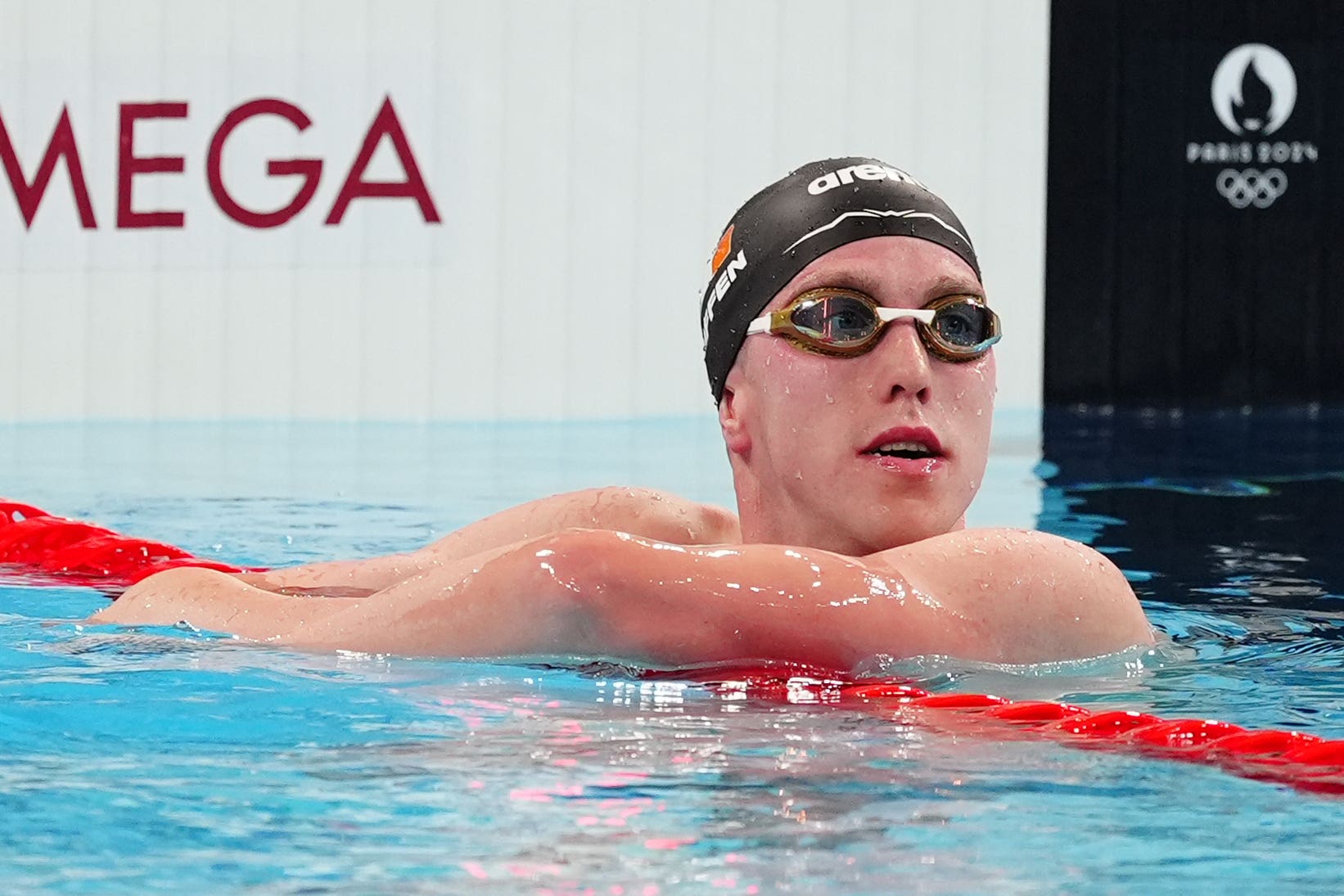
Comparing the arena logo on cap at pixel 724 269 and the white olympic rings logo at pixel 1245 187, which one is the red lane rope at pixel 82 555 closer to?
the arena logo on cap at pixel 724 269

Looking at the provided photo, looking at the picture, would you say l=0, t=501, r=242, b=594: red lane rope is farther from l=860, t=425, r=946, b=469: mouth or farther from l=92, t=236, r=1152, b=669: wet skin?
l=860, t=425, r=946, b=469: mouth

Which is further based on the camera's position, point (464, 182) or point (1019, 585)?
point (464, 182)

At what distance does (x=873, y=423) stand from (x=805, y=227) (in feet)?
1.15

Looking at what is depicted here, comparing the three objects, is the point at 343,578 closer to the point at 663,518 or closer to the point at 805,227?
the point at 663,518

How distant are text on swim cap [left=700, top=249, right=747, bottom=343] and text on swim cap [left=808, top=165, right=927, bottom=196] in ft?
0.52

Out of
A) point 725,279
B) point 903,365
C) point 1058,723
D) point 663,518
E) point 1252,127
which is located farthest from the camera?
point 1252,127

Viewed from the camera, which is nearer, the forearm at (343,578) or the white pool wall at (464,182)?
the forearm at (343,578)

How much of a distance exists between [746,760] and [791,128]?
278 inches

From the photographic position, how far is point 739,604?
8.30 ft

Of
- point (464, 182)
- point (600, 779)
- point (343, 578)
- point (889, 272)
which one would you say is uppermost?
point (464, 182)

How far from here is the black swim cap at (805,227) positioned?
2.89 m

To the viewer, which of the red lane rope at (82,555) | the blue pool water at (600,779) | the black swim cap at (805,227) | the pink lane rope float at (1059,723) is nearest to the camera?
the blue pool water at (600,779)

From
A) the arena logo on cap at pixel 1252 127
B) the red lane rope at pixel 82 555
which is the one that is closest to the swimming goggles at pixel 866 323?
the red lane rope at pixel 82 555

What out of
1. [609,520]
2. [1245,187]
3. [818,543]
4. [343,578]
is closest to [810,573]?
[818,543]
